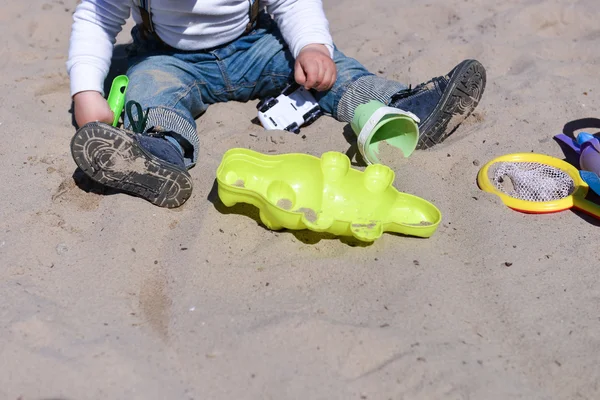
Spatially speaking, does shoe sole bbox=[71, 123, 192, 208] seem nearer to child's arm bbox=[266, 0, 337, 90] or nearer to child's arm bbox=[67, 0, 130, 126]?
child's arm bbox=[67, 0, 130, 126]

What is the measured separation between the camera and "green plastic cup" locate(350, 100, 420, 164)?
1.63 metres

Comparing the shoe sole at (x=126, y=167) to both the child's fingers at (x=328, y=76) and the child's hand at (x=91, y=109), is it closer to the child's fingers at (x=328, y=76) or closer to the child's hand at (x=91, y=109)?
the child's hand at (x=91, y=109)

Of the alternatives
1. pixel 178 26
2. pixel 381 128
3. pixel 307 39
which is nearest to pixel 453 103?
pixel 381 128

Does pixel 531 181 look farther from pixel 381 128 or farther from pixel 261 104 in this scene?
pixel 261 104

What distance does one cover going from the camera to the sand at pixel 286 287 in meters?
1.12

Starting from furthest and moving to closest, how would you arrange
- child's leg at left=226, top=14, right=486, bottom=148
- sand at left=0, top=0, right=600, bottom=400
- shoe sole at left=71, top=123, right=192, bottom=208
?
child's leg at left=226, top=14, right=486, bottom=148
shoe sole at left=71, top=123, right=192, bottom=208
sand at left=0, top=0, right=600, bottom=400

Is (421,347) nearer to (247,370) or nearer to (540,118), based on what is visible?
(247,370)

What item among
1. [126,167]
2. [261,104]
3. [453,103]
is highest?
[453,103]

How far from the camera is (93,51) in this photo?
1.82 m

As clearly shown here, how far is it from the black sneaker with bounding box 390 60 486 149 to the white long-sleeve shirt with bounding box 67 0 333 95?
1.09 feet

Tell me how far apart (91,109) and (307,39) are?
2.24 ft

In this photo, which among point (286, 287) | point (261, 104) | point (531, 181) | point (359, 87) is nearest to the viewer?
point (286, 287)

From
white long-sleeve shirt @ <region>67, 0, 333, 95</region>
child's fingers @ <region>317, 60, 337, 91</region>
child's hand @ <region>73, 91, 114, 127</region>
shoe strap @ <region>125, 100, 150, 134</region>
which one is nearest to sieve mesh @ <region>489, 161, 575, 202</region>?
child's fingers @ <region>317, 60, 337, 91</region>

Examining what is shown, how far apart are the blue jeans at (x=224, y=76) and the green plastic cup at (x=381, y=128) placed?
0.37ft
